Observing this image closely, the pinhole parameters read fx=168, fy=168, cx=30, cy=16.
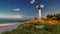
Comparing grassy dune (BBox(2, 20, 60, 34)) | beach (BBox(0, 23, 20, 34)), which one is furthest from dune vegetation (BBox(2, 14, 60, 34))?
beach (BBox(0, 23, 20, 34))

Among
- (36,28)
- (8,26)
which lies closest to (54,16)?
(36,28)

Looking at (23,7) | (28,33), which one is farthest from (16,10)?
(28,33)

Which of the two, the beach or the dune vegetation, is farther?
the beach

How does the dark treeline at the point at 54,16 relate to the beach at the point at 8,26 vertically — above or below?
above

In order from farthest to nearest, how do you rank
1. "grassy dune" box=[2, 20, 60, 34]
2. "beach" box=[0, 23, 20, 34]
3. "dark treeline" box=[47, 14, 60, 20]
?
"dark treeline" box=[47, 14, 60, 20], "beach" box=[0, 23, 20, 34], "grassy dune" box=[2, 20, 60, 34]

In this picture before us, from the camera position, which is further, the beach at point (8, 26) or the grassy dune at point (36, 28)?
the beach at point (8, 26)

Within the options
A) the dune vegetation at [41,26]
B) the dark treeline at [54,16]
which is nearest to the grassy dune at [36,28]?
the dune vegetation at [41,26]

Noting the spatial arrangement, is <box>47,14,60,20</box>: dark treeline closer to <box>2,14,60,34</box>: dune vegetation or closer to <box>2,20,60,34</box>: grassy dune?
<box>2,14,60,34</box>: dune vegetation

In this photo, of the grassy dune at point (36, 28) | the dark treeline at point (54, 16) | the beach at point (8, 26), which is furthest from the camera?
the dark treeline at point (54, 16)

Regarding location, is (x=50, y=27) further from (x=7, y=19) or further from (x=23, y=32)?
(x=7, y=19)

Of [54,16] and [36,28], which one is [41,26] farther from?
[54,16]

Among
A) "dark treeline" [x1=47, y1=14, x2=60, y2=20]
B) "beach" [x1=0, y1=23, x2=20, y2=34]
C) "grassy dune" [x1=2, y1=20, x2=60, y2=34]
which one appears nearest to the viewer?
"grassy dune" [x1=2, y1=20, x2=60, y2=34]

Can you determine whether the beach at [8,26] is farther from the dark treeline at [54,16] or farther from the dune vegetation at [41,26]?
the dark treeline at [54,16]

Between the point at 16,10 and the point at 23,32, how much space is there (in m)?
0.93
